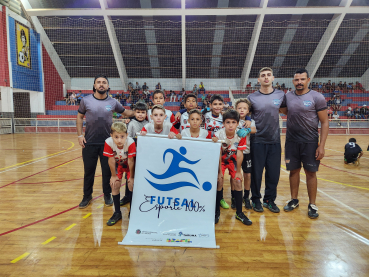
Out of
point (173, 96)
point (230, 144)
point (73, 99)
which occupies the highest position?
point (173, 96)

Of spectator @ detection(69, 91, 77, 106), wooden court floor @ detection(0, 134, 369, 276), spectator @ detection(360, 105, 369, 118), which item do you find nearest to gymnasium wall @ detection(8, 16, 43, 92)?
spectator @ detection(69, 91, 77, 106)

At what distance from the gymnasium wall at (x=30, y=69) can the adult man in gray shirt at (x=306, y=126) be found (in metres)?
19.7

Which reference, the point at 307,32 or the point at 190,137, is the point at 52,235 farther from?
the point at 307,32

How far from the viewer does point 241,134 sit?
298 cm

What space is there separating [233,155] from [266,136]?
61 centimetres

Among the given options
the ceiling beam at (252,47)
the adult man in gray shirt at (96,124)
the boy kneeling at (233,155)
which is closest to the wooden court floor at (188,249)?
the boy kneeling at (233,155)

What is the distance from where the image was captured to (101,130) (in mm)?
3527

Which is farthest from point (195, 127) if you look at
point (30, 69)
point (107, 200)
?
point (30, 69)

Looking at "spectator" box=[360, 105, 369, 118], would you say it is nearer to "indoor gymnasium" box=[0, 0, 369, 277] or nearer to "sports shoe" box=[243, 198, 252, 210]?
"indoor gymnasium" box=[0, 0, 369, 277]

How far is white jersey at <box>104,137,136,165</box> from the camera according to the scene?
116 inches

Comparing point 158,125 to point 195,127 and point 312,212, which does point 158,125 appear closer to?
point 195,127

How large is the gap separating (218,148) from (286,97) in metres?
1.45

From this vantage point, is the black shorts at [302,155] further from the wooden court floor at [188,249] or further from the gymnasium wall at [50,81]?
the gymnasium wall at [50,81]

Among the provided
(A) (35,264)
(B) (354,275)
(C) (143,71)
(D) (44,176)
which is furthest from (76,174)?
(C) (143,71)
